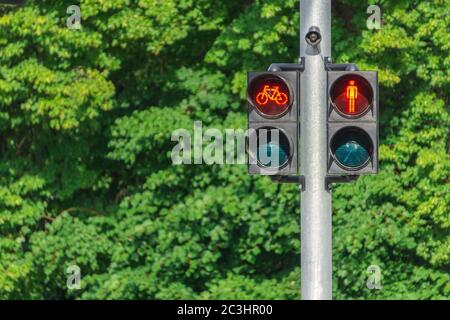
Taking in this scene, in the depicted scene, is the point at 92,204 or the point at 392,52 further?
the point at 92,204

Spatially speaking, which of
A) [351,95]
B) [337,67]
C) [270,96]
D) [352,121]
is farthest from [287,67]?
[352,121]

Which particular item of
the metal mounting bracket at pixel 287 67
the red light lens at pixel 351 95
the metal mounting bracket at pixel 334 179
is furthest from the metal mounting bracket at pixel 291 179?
the metal mounting bracket at pixel 287 67

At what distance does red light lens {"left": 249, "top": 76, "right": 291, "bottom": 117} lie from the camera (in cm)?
816

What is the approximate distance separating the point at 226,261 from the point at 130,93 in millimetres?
3523

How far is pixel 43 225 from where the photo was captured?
69.7 feet

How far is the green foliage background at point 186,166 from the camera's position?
63.1 feet

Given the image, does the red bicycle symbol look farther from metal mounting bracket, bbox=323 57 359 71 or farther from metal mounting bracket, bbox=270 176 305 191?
metal mounting bracket, bbox=270 176 305 191

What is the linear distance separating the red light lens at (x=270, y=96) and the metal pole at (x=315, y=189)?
0.16 meters

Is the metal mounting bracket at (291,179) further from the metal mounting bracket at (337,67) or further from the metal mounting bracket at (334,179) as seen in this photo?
the metal mounting bracket at (337,67)

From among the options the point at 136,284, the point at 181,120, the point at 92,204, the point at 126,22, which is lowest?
the point at 136,284

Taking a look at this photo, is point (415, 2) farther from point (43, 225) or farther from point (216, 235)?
point (43, 225)

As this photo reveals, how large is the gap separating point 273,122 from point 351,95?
23.0 inches

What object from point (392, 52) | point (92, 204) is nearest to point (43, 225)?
point (92, 204)

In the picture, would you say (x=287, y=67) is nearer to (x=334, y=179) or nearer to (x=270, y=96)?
(x=270, y=96)
